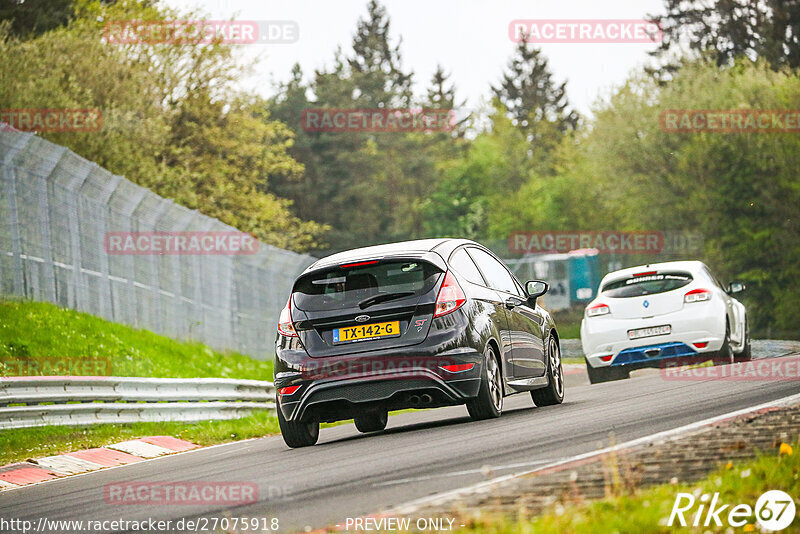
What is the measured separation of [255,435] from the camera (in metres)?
14.9

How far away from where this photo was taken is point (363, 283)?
10.7m

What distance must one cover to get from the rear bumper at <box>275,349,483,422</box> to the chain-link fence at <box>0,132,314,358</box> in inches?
375

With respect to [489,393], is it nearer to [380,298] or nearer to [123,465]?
[380,298]

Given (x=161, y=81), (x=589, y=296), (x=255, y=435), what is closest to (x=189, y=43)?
(x=161, y=81)

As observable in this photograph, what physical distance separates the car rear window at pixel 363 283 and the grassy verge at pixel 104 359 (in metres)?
4.09

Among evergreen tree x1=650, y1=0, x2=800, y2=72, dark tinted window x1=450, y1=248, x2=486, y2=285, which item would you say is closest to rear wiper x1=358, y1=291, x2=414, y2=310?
dark tinted window x1=450, y1=248, x2=486, y2=285

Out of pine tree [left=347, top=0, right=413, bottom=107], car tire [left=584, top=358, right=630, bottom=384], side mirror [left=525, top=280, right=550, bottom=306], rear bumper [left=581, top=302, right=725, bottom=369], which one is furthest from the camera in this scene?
pine tree [left=347, top=0, right=413, bottom=107]

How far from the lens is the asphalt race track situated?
290 inches

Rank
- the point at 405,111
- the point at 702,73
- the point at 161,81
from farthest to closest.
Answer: the point at 405,111, the point at 702,73, the point at 161,81

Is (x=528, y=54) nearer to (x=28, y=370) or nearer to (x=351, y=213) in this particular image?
(x=351, y=213)

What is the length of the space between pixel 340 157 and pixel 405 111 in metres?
15.1

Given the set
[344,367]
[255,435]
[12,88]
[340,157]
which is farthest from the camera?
[340,157]

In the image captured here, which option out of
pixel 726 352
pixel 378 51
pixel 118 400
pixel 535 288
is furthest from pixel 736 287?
pixel 378 51

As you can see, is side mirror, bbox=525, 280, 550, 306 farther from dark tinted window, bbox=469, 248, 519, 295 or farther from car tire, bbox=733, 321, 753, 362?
car tire, bbox=733, 321, 753, 362
